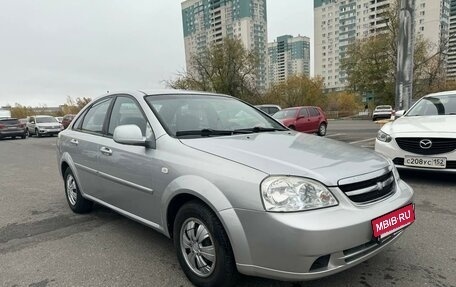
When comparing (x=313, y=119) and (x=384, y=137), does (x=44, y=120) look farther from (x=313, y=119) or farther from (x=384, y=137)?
(x=384, y=137)

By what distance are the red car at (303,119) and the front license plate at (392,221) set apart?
12.6m

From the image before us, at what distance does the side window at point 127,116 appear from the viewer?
337 centimetres

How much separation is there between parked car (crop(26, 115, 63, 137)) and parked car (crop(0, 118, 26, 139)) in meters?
1.07

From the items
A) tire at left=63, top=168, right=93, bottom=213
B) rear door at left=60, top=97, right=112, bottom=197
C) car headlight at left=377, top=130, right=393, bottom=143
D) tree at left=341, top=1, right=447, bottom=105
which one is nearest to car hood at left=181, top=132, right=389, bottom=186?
rear door at left=60, top=97, right=112, bottom=197

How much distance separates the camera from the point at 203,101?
3830 millimetres

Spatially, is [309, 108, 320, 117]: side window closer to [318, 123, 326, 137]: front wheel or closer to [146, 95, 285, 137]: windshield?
[318, 123, 326, 137]: front wheel

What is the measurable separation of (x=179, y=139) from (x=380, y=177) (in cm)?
161

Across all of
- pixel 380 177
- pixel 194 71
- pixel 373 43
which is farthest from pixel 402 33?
pixel 194 71

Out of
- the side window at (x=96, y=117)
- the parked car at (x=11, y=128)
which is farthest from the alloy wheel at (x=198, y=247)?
the parked car at (x=11, y=128)

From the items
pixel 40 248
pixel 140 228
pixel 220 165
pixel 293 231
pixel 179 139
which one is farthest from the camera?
pixel 140 228

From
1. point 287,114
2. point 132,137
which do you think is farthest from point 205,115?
point 287,114

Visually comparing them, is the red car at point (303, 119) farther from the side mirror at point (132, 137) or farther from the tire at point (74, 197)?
the side mirror at point (132, 137)

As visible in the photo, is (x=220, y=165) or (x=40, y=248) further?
(x=40, y=248)

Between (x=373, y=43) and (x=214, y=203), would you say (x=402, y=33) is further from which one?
(x=373, y=43)
